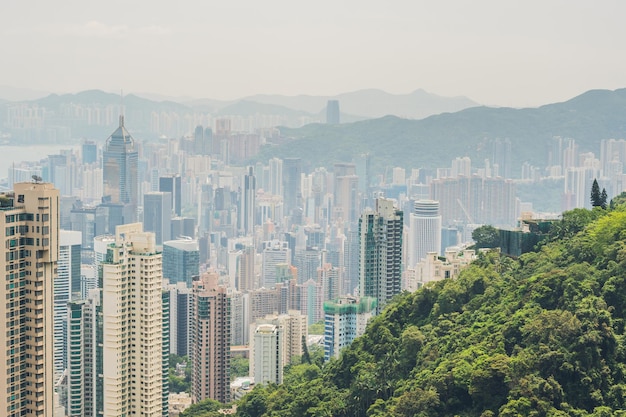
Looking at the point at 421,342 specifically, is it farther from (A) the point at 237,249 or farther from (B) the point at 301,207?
(B) the point at 301,207

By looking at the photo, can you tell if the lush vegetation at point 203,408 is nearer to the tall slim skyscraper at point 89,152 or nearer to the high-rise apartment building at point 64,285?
the high-rise apartment building at point 64,285

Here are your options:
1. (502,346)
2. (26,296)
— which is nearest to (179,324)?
(502,346)

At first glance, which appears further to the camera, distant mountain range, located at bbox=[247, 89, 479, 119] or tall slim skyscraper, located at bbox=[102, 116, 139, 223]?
distant mountain range, located at bbox=[247, 89, 479, 119]

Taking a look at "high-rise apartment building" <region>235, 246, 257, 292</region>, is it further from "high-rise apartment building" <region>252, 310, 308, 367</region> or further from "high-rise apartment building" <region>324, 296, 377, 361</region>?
"high-rise apartment building" <region>324, 296, 377, 361</region>

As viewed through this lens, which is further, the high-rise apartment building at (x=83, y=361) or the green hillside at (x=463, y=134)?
the green hillside at (x=463, y=134)

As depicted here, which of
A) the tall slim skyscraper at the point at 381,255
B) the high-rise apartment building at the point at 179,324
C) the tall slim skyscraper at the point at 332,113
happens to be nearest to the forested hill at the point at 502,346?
the tall slim skyscraper at the point at 381,255

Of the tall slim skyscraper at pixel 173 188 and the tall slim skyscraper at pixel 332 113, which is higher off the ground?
the tall slim skyscraper at pixel 332 113

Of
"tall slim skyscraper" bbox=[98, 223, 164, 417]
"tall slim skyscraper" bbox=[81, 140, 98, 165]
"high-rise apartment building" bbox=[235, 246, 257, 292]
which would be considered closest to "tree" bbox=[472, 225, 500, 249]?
"tall slim skyscraper" bbox=[98, 223, 164, 417]
